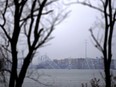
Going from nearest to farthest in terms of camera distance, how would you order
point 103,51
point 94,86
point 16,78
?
1. point 16,78
2. point 103,51
3. point 94,86

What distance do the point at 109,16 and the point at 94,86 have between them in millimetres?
5925

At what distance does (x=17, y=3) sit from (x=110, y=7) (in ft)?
10.8

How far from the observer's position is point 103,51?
1072cm

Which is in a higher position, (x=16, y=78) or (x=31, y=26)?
(x=31, y=26)

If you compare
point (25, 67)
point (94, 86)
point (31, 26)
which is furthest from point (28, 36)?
point (94, 86)

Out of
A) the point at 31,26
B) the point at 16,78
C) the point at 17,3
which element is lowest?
the point at 16,78

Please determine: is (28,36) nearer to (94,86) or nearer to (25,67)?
(25,67)

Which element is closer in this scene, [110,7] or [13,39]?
[13,39]

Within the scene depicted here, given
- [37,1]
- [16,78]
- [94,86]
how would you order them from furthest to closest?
[94,86], [37,1], [16,78]

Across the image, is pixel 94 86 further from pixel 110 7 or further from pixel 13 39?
pixel 13 39

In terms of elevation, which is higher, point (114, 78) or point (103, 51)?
point (103, 51)

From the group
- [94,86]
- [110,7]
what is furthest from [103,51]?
[94,86]

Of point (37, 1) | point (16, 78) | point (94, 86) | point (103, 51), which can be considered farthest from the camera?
point (94, 86)

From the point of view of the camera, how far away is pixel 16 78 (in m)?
9.05
